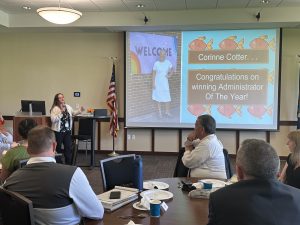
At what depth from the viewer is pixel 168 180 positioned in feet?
9.10

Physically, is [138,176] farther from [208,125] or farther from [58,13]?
[58,13]

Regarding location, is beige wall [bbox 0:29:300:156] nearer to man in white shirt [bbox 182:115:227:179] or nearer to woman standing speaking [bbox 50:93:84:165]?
woman standing speaking [bbox 50:93:84:165]

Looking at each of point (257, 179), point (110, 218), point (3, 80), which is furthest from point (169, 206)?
point (3, 80)

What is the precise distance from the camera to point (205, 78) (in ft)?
23.1

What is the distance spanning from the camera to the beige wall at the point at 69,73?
24.2 feet

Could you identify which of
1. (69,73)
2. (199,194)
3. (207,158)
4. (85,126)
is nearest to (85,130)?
(85,126)

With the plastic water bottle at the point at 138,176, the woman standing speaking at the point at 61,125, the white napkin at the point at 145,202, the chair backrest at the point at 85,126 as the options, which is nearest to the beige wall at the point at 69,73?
the chair backrest at the point at 85,126

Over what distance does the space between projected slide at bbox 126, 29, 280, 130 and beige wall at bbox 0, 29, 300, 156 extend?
1.04ft

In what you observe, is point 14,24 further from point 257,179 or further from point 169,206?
point 257,179

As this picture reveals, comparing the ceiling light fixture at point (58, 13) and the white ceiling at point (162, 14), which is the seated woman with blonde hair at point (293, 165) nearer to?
the ceiling light fixture at point (58, 13)

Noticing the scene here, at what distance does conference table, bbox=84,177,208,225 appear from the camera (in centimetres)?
186

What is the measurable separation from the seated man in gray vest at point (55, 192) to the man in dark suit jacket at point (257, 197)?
742 millimetres

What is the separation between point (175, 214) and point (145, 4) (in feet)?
15.7

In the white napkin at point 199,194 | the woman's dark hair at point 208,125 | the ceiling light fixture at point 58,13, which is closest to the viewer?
the white napkin at point 199,194
